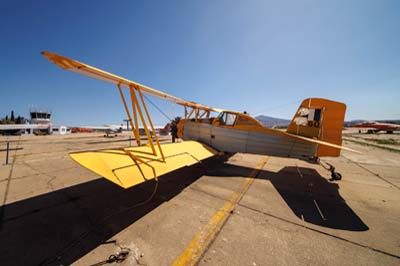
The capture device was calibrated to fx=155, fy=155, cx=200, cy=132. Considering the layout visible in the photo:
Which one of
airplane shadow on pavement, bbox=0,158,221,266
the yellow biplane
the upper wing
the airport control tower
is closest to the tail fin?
the yellow biplane

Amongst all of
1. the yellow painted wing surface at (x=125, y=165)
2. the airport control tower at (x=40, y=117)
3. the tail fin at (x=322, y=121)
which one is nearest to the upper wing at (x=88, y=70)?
the yellow painted wing surface at (x=125, y=165)

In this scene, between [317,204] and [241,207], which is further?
[317,204]

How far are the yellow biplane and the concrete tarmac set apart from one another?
2.81 feet

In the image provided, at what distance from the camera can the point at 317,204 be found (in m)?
3.75

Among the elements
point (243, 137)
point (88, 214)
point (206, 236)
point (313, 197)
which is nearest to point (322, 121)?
point (243, 137)

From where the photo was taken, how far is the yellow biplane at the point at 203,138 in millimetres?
3023

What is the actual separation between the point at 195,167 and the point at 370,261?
537cm

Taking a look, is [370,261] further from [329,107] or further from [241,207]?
[329,107]

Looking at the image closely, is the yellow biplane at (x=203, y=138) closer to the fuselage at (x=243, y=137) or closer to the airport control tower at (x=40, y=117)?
the fuselage at (x=243, y=137)

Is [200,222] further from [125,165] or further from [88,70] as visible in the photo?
[88,70]

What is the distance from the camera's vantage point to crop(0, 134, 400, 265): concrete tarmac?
85.1 inches

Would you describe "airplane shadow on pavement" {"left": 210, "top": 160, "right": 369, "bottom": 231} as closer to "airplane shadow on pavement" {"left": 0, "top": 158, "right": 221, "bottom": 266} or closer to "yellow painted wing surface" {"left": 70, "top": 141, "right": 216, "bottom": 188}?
"yellow painted wing surface" {"left": 70, "top": 141, "right": 216, "bottom": 188}

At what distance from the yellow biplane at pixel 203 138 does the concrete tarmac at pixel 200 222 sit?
0.86 meters

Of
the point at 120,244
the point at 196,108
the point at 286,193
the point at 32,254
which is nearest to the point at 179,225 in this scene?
the point at 120,244
